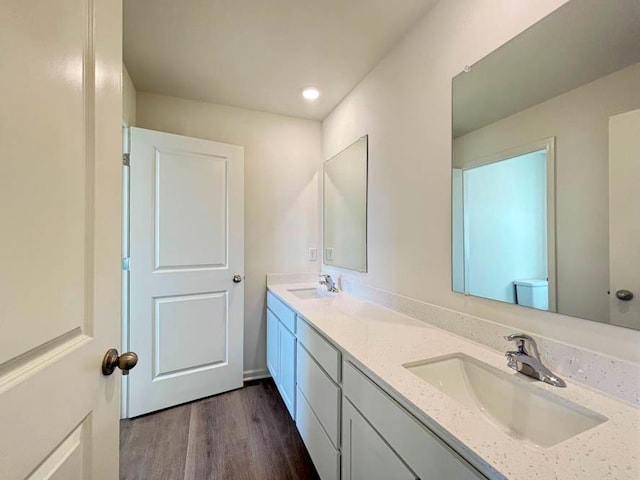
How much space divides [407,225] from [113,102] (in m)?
1.36

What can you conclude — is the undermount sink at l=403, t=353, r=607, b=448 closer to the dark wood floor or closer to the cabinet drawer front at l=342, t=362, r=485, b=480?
the cabinet drawer front at l=342, t=362, r=485, b=480

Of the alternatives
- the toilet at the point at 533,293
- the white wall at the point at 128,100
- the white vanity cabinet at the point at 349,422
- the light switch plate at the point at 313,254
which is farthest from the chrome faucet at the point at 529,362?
the white wall at the point at 128,100

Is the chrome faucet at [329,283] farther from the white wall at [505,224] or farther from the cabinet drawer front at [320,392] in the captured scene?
the white wall at [505,224]

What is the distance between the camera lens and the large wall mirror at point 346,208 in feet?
6.74

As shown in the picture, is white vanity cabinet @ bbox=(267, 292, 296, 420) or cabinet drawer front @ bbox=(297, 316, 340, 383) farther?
white vanity cabinet @ bbox=(267, 292, 296, 420)

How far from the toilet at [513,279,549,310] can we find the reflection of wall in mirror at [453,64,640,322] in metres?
0.04

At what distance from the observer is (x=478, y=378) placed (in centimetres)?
102

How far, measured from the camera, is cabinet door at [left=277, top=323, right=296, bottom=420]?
1788mm

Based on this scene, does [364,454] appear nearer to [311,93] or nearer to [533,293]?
[533,293]

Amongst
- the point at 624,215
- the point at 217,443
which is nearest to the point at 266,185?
the point at 217,443

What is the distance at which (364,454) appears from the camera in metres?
→ 0.99

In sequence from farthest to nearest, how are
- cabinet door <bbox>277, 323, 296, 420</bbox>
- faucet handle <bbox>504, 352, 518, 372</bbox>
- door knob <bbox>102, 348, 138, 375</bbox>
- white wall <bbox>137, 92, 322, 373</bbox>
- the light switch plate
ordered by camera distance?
the light switch plate
white wall <bbox>137, 92, 322, 373</bbox>
cabinet door <bbox>277, 323, 296, 420</bbox>
faucet handle <bbox>504, 352, 518, 372</bbox>
door knob <bbox>102, 348, 138, 375</bbox>

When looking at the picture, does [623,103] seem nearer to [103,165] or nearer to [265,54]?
[103,165]

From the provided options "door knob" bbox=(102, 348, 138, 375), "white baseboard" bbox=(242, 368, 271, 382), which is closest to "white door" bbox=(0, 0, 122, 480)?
"door knob" bbox=(102, 348, 138, 375)
